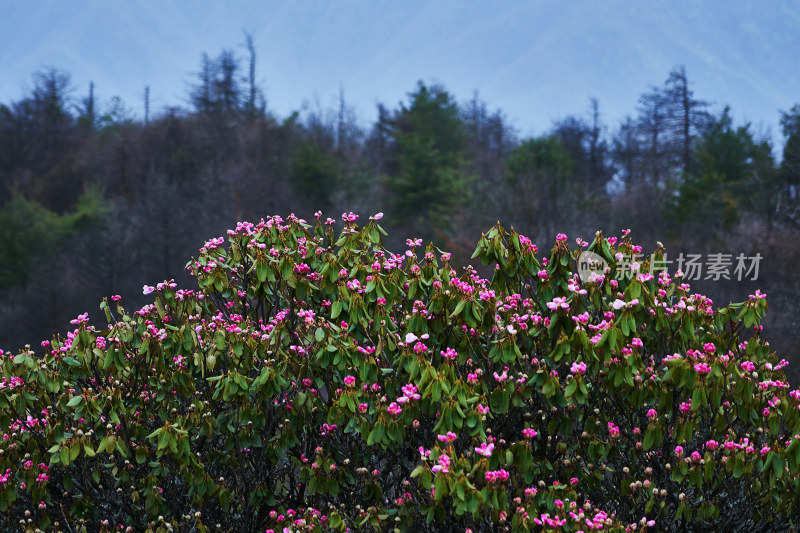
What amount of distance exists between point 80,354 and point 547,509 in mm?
2878

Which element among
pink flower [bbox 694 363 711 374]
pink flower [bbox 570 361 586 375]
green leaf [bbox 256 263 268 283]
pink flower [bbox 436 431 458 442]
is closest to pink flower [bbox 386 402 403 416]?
pink flower [bbox 436 431 458 442]

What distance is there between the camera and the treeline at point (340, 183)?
2920 centimetres

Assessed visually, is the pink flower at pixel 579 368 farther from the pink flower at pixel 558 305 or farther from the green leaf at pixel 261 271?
the green leaf at pixel 261 271

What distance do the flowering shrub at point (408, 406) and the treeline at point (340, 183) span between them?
16.3m

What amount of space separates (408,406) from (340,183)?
3723 cm

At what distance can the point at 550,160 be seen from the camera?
3272 cm

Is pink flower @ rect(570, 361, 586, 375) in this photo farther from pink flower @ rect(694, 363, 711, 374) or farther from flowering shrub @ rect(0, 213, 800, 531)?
pink flower @ rect(694, 363, 711, 374)

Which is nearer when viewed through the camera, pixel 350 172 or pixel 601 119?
pixel 350 172

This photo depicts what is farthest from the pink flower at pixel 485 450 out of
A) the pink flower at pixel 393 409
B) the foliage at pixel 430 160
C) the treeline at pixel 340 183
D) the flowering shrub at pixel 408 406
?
the foliage at pixel 430 160

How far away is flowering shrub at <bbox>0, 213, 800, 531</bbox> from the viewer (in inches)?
156

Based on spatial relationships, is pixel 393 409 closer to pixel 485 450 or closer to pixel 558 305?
pixel 485 450

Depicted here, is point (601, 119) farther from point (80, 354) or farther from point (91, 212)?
point (80, 354)

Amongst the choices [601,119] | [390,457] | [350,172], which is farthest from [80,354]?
[601,119]

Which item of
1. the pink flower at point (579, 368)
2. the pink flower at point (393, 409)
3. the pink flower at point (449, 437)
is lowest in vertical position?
the pink flower at point (449, 437)
